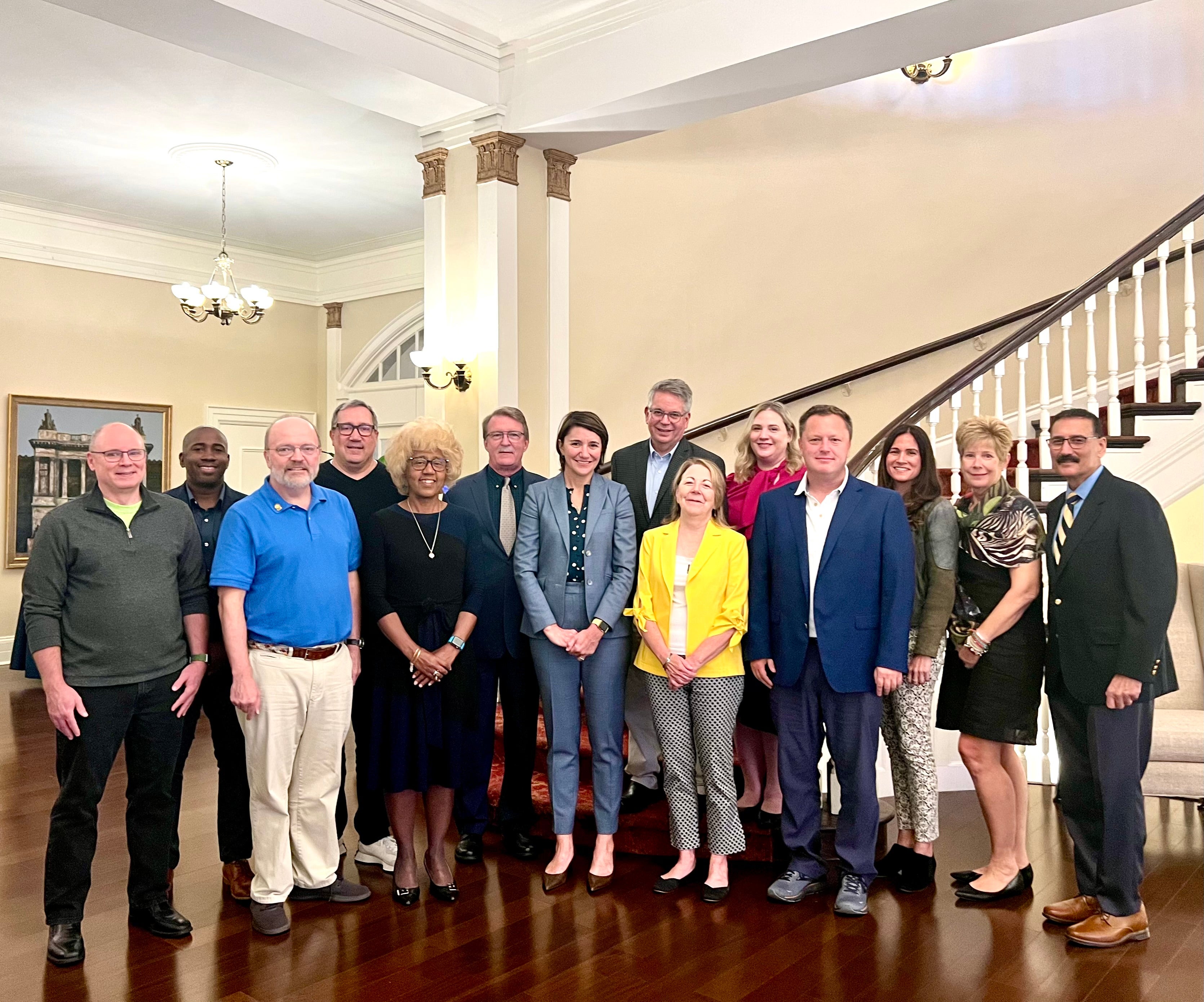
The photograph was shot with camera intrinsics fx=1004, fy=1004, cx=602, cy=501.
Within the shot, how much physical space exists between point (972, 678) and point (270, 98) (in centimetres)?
550

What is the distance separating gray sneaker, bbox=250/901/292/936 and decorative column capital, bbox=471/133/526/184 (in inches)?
171

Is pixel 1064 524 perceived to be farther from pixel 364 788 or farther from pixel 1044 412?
pixel 364 788

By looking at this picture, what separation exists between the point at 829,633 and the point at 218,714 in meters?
2.12

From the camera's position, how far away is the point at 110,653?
118 inches

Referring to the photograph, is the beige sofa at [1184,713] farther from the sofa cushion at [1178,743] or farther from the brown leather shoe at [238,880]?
the brown leather shoe at [238,880]

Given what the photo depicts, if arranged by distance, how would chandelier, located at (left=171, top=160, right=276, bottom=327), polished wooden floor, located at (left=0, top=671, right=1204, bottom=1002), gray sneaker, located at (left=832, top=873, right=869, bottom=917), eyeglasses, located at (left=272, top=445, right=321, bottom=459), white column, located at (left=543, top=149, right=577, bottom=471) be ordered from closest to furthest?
polished wooden floor, located at (left=0, top=671, right=1204, bottom=1002), eyeglasses, located at (left=272, top=445, right=321, bottom=459), gray sneaker, located at (left=832, top=873, right=869, bottom=917), white column, located at (left=543, top=149, right=577, bottom=471), chandelier, located at (left=171, top=160, right=276, bottom=327)

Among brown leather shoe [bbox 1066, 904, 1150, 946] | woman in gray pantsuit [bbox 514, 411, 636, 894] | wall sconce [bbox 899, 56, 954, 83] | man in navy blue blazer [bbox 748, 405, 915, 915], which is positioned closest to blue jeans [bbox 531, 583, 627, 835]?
woman in gray pantsuit [bbox 514, 411, 636, 894]

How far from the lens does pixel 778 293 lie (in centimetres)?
759

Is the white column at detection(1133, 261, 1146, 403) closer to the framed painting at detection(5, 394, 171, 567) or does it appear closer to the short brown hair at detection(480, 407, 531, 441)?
the short brown hair at detection(480, 407, 531, 441)

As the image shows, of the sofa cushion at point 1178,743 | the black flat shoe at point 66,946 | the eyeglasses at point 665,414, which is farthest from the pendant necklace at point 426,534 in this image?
the sofa cushion at point 1178,743

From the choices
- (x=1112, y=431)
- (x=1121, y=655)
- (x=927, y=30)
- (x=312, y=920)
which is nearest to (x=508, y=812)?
(x=312, y=920)

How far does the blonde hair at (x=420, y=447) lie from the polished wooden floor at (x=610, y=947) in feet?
4.84

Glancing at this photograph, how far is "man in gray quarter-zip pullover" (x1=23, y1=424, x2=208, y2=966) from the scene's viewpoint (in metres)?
2.94

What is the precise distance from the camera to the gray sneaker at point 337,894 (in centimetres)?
347
